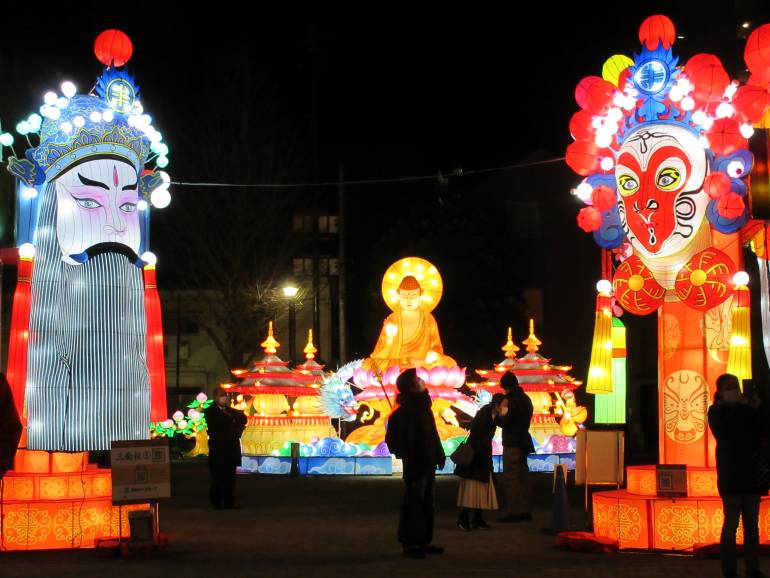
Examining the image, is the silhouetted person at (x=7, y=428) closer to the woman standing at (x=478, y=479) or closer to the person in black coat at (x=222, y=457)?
the woman standing at (x=478, y=479)

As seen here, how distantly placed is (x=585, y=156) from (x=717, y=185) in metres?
1.90

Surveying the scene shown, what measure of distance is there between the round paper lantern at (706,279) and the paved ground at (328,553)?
280 cm

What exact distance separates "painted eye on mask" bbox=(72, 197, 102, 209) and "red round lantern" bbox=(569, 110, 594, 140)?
6.15 meters

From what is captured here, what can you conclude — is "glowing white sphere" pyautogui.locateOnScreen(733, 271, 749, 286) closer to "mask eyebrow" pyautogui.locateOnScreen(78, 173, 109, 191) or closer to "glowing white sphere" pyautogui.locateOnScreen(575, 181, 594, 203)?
"glowing white sphere" pyautogui.locateOnScreen(575, 181, 594, 203)

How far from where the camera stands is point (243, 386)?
1230 inches

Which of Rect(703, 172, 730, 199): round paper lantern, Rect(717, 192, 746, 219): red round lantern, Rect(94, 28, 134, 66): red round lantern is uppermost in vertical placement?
Rect(94, 28, 134, 66): red round lantern

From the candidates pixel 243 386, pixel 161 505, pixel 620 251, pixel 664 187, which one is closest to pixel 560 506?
pixel 620 251

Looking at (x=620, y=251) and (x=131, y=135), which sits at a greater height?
(x=131, y=135)

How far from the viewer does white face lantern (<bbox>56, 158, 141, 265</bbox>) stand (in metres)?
15.4

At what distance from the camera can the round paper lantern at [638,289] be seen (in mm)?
13867

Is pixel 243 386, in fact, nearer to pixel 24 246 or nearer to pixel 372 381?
pixel 372 381

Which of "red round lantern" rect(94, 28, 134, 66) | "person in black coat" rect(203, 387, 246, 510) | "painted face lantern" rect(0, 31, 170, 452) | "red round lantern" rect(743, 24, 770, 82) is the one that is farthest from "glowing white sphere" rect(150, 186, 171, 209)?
"red round lantern" rect(743, 24, 770, 82)

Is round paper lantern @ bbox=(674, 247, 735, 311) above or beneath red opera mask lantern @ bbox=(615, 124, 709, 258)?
beneath

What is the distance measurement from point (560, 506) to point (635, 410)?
1215 inches
